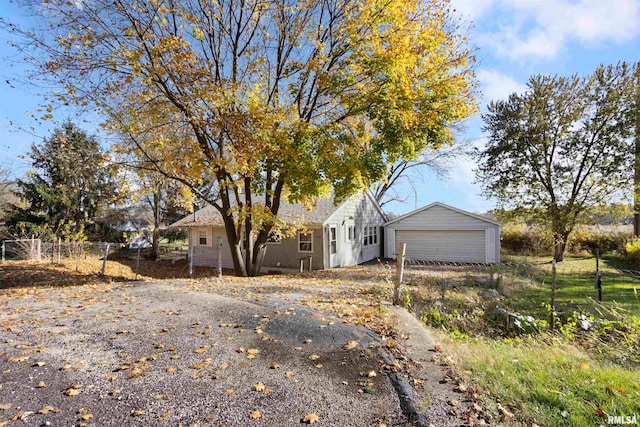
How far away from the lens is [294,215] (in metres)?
17.8

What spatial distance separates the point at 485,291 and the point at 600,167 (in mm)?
15956

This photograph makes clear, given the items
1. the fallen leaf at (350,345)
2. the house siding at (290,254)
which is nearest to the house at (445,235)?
the house siding at (290,254)

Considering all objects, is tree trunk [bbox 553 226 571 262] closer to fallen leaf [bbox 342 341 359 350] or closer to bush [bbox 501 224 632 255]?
bush [bbox 501 224 632 255]

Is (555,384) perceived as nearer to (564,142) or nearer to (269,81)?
(269,81)

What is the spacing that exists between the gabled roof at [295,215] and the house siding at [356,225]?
513mm

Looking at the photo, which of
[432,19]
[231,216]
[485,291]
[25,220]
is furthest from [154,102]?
[25,220]

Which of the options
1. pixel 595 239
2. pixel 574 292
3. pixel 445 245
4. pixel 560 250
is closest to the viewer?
pixel 574 292

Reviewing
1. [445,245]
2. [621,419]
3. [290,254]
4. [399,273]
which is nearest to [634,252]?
[445,245]

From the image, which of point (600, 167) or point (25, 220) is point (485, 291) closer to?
point (600, 167)

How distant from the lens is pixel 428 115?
33.3 feet

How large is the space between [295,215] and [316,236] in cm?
167

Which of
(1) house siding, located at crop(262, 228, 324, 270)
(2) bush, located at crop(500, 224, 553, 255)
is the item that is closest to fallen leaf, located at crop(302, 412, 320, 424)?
(1) house siding, located at crop(262, 228, 324, 270)

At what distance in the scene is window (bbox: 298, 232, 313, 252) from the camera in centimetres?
1727

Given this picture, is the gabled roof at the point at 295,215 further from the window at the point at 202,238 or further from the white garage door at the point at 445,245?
the white garage door at the point at 445,245
